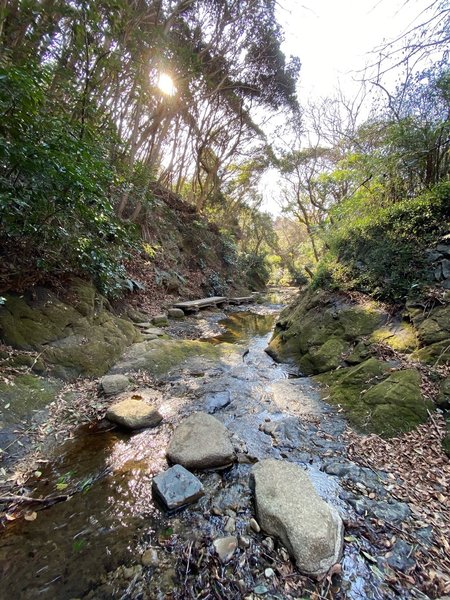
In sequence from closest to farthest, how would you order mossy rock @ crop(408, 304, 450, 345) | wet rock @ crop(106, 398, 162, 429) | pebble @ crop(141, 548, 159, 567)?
pebble @ crop(141, 548, 159, 567)
wet rock @ crop(106, 398, 162, 429)
mossy rock @ crop(408, 304, 450, 345)

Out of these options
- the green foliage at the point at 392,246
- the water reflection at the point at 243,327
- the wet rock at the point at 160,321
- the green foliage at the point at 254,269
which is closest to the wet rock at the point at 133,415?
the water reflection at the point at 243,327

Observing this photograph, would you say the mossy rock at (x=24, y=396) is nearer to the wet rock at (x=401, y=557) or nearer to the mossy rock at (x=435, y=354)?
the wet rock at (x=401, y=557)

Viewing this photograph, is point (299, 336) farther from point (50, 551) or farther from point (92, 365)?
point (50, 551)

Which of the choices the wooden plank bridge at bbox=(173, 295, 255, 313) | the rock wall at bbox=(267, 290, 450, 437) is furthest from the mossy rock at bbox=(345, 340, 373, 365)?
the wooden plank bridge at bbox=(173, 295, 255, 313)

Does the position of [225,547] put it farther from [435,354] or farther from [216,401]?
[435,354]

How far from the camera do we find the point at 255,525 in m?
2.00

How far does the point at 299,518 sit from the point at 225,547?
22.8 inches

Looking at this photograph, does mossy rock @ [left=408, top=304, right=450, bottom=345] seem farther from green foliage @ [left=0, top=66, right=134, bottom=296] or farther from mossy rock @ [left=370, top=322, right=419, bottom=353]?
green foliage @ [left=0, top=66, right=134, bottom=296]

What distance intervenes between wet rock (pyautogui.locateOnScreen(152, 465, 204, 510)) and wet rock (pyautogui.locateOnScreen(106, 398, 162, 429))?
3.04ft

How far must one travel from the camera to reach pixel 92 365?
4234 millimetres

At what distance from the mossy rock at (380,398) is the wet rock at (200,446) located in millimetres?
1750

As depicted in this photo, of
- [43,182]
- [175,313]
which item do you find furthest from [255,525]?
[175,313]

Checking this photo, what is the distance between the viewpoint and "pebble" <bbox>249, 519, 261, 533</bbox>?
1.97m

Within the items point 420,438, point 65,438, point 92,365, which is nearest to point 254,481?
point 420,438
